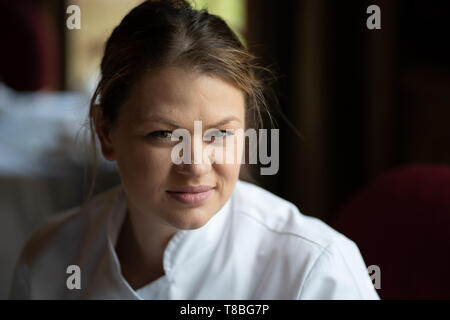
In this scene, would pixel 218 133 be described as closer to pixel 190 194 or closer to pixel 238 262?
pixel 190 194

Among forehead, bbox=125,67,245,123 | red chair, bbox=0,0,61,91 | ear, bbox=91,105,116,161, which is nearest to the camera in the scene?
forehead, bbox=125,67,245,123

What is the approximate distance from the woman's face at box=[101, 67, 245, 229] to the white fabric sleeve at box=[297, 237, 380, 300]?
15cm

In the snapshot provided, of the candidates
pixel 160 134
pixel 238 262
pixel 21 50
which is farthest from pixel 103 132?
pixel 21 50

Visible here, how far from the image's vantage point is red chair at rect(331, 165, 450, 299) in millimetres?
772

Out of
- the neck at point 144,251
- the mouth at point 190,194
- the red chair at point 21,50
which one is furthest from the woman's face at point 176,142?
the red chair at point 21,50

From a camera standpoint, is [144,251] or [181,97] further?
[144,251]

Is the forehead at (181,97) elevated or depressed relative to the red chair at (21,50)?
depressed

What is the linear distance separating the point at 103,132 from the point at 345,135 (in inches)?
60.9

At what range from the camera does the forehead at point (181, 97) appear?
621 mm

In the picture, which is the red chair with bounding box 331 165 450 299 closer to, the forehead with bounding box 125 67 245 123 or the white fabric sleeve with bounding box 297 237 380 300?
the white fabric sleeve with bounding box 297 237 380 300

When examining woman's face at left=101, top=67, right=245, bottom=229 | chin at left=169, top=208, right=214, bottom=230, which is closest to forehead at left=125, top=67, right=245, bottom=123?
woman's face at left=101, top=67, right=245, bottom=229

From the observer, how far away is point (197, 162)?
626mm

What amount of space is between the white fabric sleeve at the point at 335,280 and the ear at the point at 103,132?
11.5 inches

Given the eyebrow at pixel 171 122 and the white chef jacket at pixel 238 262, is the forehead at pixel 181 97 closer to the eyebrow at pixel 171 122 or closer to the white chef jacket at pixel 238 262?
the eyebrow at pixel 171 122
